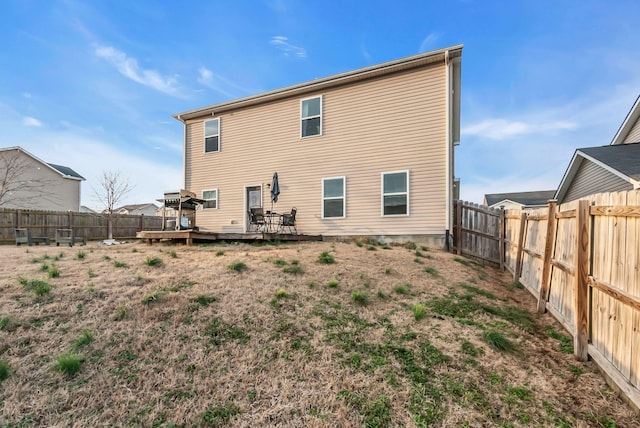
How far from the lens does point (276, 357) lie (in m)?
2.66

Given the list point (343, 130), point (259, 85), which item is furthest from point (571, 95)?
point (259, 85)

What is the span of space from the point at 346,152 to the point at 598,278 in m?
7.65

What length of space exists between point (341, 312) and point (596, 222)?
279cm

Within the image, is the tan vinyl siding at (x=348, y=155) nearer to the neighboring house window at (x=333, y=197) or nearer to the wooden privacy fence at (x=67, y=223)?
the neighboring house window at (x=333, y=197)

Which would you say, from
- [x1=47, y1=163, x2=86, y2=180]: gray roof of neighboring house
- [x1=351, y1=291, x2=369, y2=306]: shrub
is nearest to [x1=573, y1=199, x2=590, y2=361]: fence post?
[x1=351, y1=291, x2=369, y2=306]: shrub

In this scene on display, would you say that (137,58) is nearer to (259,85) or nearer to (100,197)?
(259,85)

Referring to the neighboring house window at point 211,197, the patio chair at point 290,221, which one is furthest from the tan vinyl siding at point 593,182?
the neighboring house window at point 211,197

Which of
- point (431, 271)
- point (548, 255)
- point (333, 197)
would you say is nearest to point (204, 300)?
point (431, 271)

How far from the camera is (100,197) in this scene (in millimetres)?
23234

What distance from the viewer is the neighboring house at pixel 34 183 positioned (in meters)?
19.0

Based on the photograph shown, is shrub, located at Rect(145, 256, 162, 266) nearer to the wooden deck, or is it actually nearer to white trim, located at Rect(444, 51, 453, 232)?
the wooden deck

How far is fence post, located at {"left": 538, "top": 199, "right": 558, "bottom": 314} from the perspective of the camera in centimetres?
413

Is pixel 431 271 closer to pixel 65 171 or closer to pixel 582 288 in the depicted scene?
pixel 582 288

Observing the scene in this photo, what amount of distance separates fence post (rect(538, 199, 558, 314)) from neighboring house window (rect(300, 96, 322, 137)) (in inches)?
290
